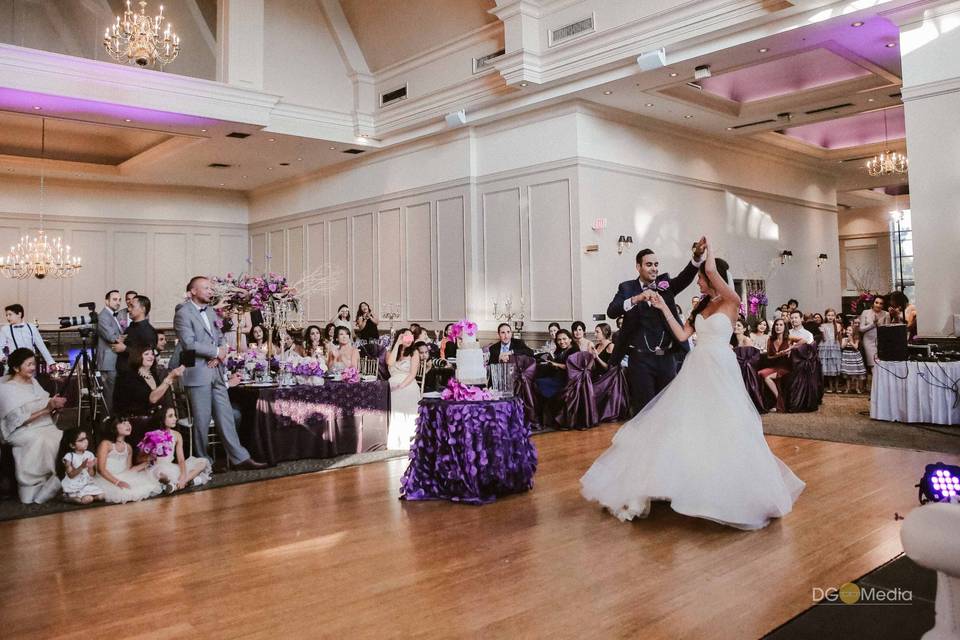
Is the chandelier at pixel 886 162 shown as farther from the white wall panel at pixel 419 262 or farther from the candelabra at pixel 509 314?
the white wall panel at pixel 419 262

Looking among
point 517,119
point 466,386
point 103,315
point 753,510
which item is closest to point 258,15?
point 517,119

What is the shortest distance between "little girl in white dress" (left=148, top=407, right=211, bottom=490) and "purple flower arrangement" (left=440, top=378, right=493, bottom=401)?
6.76ft

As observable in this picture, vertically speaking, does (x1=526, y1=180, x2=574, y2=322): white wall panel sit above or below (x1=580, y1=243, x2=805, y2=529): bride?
above

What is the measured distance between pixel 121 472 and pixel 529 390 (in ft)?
14.0

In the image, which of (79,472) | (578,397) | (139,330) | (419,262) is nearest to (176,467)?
(79,472)

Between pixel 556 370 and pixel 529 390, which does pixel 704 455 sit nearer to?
pixel 529 390

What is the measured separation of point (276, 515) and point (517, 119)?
8272 mm

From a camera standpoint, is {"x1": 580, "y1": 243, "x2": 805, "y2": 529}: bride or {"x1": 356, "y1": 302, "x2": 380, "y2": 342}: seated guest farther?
{"x1": 356, "y1": 302, "x2": 380, "y2": 342}: seated guest

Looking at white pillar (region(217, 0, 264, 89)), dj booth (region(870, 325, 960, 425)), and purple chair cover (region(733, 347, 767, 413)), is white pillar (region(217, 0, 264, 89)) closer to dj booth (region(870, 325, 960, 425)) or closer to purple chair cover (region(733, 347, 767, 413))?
purple chair cover (region(733, 347, 767, 413))

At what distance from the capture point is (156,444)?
537cm

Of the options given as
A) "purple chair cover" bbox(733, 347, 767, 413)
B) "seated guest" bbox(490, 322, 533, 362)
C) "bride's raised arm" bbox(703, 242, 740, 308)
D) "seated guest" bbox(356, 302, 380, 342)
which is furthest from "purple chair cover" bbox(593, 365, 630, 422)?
"seated guest" bbox(356, 302, 380, 342)

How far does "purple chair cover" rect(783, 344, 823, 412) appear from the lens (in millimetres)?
9039

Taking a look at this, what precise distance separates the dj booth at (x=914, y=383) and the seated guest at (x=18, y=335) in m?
8.82

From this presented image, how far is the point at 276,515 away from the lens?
4.69m
